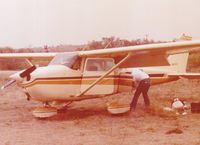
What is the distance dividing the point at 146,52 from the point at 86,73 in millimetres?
1640

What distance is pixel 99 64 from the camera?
1107 cm

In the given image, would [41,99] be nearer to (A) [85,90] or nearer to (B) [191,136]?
(A) [85,90]

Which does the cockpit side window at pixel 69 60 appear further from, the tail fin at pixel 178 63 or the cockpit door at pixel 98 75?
the tail fin at pixel 178 63

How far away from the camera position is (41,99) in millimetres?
10023

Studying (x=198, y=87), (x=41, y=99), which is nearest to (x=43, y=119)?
(x=41, y=99)

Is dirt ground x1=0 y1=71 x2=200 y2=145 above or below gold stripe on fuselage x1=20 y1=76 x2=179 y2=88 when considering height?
below

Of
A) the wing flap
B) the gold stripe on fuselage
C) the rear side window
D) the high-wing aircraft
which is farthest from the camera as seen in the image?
the wing flap

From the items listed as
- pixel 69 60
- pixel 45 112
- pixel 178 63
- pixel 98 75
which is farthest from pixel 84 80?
pixel 178 63

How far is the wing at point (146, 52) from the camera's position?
1006 cm

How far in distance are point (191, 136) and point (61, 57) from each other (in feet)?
14.5

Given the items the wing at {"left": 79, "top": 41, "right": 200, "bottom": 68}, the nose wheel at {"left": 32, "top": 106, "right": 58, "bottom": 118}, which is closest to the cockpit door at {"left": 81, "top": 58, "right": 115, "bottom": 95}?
the wing at {"left": 79, "top": 41, "right": 200, "bottom": 68}

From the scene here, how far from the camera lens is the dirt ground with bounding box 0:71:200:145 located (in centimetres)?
733

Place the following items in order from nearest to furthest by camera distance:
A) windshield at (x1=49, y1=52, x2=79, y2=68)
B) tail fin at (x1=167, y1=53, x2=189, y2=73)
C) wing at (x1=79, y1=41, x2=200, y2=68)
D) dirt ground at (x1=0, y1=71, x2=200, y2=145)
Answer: dirt ground at (x1=0, y1=71, x2=200, y2=145) < wing at (x1=79, y1=41, x2=200, y2=68) < windshield at (x1=49, y1=52, x2=79, y2=68) < tail fin at (x1=167, y1=53, x2=189, y2=73)

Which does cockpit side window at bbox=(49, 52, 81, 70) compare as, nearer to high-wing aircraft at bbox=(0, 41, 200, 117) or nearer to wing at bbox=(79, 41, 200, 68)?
high-wing aircraft at bbox=(0, 41, 200, 117)
